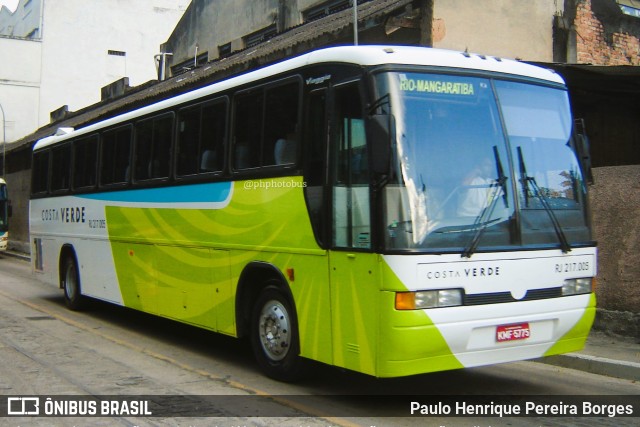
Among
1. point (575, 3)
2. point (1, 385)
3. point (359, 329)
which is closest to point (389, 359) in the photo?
point (359, 329)

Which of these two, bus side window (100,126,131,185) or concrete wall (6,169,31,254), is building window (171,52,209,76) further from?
bus side window (100,126,131,185)

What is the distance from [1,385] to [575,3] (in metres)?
12.3

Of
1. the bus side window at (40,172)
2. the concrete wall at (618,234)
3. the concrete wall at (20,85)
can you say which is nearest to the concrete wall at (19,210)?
the concrete wall at (20,85)

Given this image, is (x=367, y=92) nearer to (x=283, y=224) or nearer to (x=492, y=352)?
Answer: (x=283, y=224)

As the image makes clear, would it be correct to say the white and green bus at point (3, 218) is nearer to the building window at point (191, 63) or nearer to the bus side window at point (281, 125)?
the building window at point (191, 63)

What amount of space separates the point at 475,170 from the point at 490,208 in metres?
0.34

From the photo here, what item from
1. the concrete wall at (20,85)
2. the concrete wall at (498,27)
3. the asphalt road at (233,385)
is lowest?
the asphalt road at (233,385)

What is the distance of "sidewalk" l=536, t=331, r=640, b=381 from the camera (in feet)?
25.4

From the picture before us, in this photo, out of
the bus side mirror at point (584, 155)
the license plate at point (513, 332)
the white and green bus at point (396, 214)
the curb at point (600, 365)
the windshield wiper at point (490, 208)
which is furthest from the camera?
the curb at point (600, 365)

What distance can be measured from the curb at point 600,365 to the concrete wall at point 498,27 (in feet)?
19.4

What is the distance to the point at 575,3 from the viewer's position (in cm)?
1428

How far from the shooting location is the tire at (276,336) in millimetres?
7125

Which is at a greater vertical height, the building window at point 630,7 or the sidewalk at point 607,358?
the building window at point 630,7

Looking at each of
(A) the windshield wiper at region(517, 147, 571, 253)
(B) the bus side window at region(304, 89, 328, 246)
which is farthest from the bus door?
(A) the windshield wiper at region(517, 147, 571, 253)
